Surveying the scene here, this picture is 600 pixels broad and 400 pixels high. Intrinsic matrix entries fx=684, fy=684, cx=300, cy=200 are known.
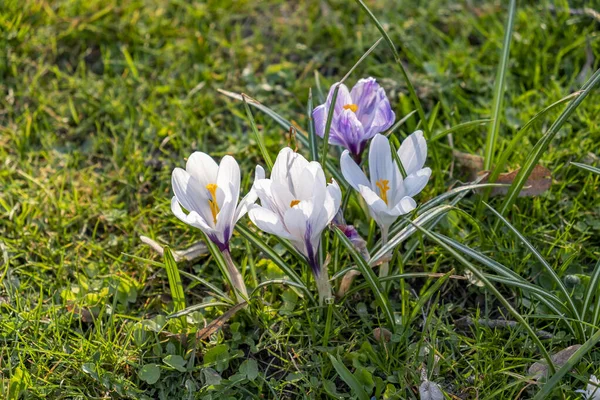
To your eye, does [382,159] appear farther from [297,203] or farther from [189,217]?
[189,217]

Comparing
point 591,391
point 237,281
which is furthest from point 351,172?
point 591,391

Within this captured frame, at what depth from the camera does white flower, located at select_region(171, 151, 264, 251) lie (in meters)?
1.66

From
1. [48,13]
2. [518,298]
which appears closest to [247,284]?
[518,298]

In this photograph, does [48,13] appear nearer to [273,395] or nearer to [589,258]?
[273,395]

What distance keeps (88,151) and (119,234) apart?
46cm

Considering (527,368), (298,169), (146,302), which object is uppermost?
(298,169)

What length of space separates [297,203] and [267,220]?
10 cm

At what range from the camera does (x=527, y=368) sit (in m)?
1.81

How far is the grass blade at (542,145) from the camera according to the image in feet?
6.01

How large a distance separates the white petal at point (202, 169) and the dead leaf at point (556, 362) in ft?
3.14

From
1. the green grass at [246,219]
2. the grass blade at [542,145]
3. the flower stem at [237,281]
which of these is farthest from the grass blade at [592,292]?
the flower stem at [237,281]

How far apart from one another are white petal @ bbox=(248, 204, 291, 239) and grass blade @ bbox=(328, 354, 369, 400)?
372mm

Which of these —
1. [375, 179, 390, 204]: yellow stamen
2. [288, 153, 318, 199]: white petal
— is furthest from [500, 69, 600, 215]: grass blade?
[288, 153, 318, 199]: white petal

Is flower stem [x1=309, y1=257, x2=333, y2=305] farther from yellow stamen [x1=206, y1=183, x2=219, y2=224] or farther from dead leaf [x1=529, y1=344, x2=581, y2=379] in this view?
dead leaf [x1=529, y1=344, x2=581, y2=379]
